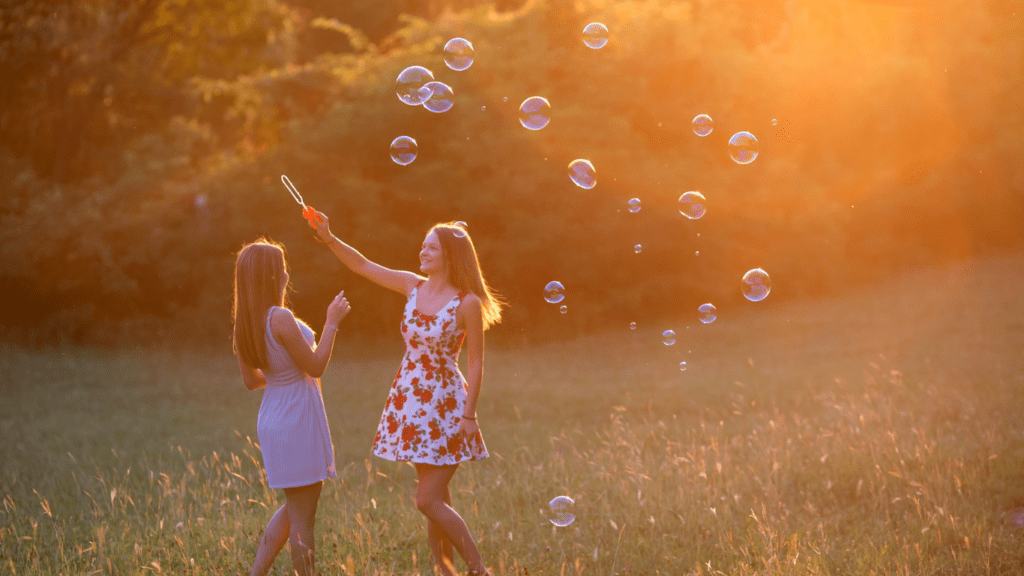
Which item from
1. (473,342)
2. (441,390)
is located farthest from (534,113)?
(441,390)

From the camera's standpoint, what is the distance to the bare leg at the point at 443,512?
4664 millimetres

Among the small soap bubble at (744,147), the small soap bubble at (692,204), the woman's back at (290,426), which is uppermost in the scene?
the small soap bubble at (744,147)

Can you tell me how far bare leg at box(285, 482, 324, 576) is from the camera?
4.59 metres

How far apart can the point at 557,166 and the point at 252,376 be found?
12375 mm

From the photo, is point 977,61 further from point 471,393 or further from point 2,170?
point 2,170

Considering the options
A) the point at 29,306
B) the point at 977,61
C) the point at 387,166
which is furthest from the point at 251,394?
the point at 977,61

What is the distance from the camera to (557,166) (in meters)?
16.7

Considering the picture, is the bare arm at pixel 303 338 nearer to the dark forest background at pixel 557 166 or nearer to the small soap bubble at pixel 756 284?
the small soap bubble at pixel 756 284

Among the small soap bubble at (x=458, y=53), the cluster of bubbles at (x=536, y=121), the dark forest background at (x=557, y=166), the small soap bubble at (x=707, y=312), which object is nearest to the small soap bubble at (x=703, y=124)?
the cluster of bubbles at (x=536, y=121)

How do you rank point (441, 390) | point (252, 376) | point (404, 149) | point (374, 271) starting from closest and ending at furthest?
1. point (252, 376)
2. point (441, 390)
3. point (374, 271)
4. point (404, 149)

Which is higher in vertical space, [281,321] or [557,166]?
[557,166]

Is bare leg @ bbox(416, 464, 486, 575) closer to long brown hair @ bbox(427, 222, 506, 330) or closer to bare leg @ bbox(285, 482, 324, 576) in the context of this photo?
bare leg @ bbox(285, 482, 324, 576)

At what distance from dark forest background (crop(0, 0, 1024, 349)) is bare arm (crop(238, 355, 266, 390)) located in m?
11.9

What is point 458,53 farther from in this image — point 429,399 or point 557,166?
point 557,166
